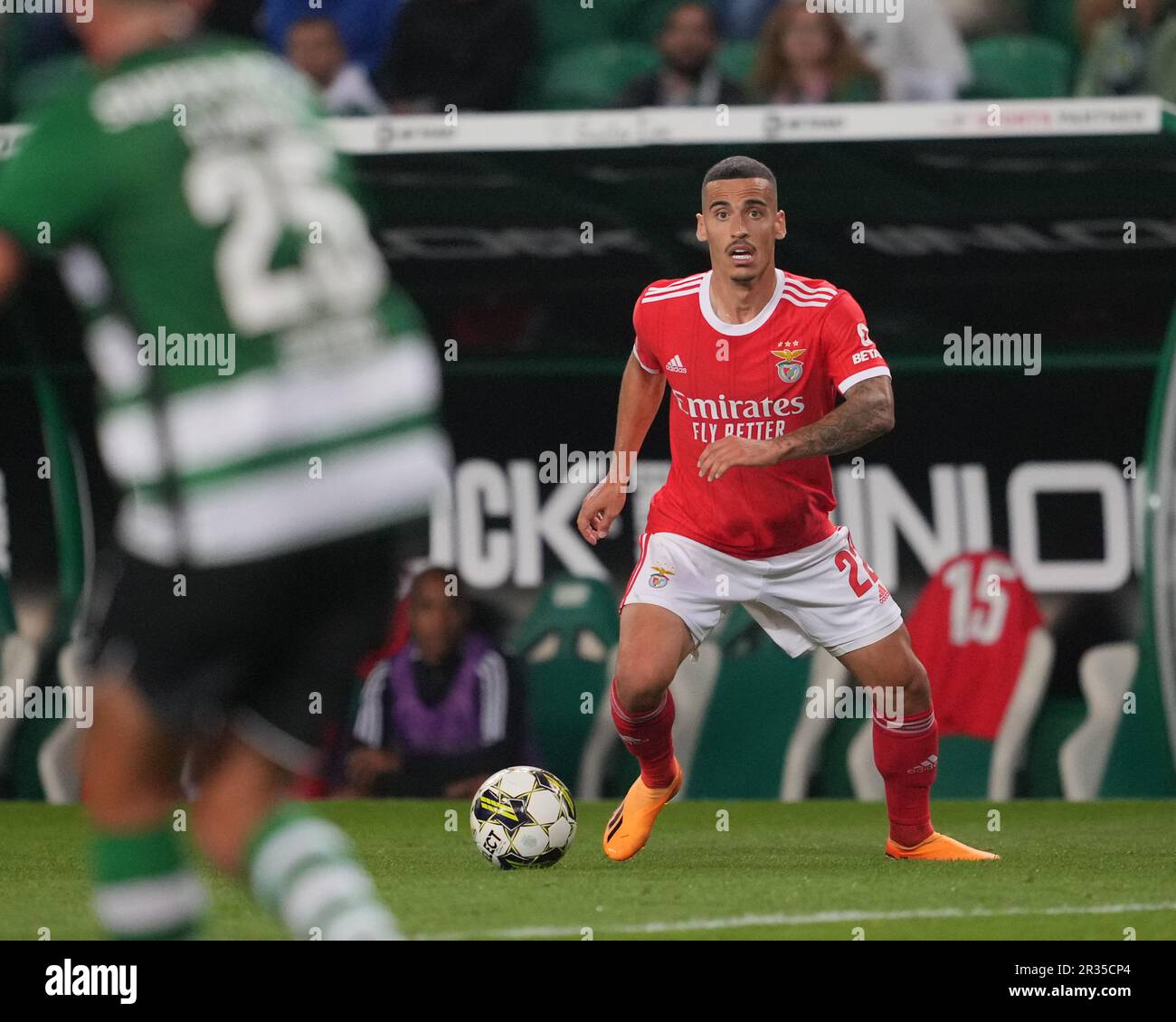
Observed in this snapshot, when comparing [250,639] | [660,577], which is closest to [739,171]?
[660,577]

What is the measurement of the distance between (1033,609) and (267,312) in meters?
5.53

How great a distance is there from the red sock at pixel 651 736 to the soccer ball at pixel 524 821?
0.87 feet

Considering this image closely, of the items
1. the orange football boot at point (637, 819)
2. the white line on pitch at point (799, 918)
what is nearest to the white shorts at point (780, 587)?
the orange football boot at point (637, 819)

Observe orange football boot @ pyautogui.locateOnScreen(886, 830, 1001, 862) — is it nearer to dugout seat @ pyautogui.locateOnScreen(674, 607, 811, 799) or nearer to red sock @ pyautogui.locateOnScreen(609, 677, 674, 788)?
red sock @ pyautogui.locateOnScreen(609, 677, 674, 788)

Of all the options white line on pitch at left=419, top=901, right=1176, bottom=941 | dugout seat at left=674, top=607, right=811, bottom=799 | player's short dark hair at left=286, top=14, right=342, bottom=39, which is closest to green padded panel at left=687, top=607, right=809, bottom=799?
dugout seat at left=674, top=607, right=811, bottom=799

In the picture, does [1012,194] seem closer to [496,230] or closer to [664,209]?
[664,209]

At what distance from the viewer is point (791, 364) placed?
5.92 m

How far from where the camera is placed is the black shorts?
125 inches

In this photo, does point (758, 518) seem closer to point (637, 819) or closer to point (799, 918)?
point (637, 819)

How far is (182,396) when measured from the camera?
3.15 metres

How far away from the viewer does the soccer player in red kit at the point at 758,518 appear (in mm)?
5879

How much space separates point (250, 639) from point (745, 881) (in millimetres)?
2833

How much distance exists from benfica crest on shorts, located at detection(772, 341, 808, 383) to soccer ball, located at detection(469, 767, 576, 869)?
1.30 meters

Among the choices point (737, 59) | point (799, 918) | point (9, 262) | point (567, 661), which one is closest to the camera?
point (9, 262)
